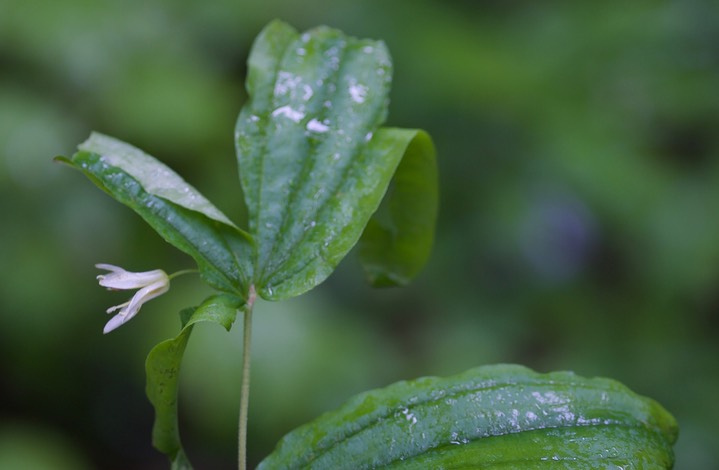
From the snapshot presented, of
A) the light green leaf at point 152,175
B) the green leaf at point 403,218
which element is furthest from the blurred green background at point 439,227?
the light green leaf at point 152,175

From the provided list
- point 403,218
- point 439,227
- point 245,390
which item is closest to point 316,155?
point 403,218

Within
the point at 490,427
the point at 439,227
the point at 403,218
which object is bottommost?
the point at 439,227

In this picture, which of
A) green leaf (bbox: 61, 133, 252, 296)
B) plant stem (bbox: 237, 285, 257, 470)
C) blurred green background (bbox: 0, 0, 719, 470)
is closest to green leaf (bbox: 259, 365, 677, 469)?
plant stem (bbox: 237, 285, 257, 470)

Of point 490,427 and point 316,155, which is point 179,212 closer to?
point 316,155

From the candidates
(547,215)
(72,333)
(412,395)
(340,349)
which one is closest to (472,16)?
(547,215)

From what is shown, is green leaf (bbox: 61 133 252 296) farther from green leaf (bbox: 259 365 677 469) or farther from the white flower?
green leaf (bbox: 259 365 677 469)

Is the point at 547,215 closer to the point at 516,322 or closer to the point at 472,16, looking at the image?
the point at 516,322
